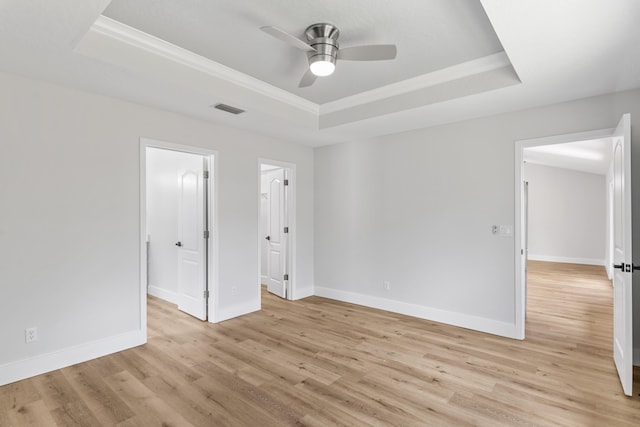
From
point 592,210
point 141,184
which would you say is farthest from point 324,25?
point 592,210

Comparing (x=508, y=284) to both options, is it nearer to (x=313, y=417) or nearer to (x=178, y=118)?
(x=313, y=417)

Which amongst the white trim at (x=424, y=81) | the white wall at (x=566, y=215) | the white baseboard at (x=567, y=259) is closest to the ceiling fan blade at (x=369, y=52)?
the white trim at (x=424, y=81)

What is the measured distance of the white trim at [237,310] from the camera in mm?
4224

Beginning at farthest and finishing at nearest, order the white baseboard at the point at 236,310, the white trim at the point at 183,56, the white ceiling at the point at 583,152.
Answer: the white ceiling at the point at 583,152
the white baseboard at the point at 236,310
the white trim at the point at 183,56

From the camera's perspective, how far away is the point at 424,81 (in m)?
3.44

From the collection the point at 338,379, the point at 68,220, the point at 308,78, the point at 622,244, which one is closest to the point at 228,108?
the point at 308,78

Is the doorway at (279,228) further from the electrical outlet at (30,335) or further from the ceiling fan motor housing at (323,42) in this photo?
the electrical outlet at (30,335)

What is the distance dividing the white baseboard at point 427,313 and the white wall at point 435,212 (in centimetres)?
1

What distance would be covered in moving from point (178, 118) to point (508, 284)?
4.22 m

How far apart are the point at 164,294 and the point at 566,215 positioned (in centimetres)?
1029

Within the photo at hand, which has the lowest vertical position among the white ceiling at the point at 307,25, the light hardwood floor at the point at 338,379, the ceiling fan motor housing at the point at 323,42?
the light hardwood floor at the point at 338,379

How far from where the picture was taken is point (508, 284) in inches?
145

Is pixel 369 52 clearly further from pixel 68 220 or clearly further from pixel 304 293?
pixel 304 293

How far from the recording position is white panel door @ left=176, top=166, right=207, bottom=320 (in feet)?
14.0
